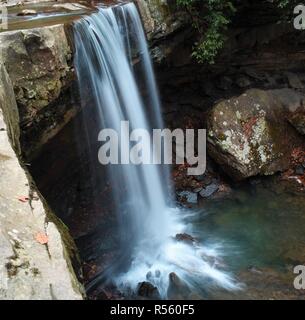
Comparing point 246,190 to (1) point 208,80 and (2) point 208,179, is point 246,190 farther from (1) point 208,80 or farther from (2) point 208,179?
(1) point 208,80

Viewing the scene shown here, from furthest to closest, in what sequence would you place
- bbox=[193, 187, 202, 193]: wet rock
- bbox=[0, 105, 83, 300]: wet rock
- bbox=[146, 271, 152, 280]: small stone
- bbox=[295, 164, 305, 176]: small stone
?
bbox=[295, 164, 305, 176]: small stone < bbox=[193, 187, 202, 193]: wet rock < bbox=[146, 271, 152, 280]: small stone < bbox=[0, 105, 83, 300]: wet rock

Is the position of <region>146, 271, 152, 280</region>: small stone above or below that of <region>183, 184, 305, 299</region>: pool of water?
below

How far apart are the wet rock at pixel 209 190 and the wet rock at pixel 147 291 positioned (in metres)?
3.13

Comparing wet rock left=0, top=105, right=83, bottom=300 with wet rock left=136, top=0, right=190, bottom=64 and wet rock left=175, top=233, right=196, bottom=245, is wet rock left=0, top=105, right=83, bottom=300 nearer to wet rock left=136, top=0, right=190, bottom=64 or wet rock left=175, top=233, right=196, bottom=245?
wet rock left=175, top=233, right=196, bottom=245

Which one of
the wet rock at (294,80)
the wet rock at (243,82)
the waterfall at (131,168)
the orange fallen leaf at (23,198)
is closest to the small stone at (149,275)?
the waterfall at (131,168)

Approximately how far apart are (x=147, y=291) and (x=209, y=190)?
3.43m

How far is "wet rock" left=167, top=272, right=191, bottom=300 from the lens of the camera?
650 centimetres

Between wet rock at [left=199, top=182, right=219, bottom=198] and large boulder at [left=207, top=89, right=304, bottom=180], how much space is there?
17.1 inches

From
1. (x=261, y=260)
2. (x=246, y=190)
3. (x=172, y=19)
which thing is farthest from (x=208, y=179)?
(x=172, y=19)

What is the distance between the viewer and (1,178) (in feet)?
12.3

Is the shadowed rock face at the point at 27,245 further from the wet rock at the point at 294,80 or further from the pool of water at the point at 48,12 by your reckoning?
the wet rock at the point at 294,80

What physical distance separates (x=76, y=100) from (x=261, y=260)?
4131 millimetres

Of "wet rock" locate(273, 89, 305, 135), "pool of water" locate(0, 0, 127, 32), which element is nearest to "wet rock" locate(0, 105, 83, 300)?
"pool of water" locate(0, 0, 127, 32)

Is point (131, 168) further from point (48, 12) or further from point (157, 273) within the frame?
point (48, 12)
